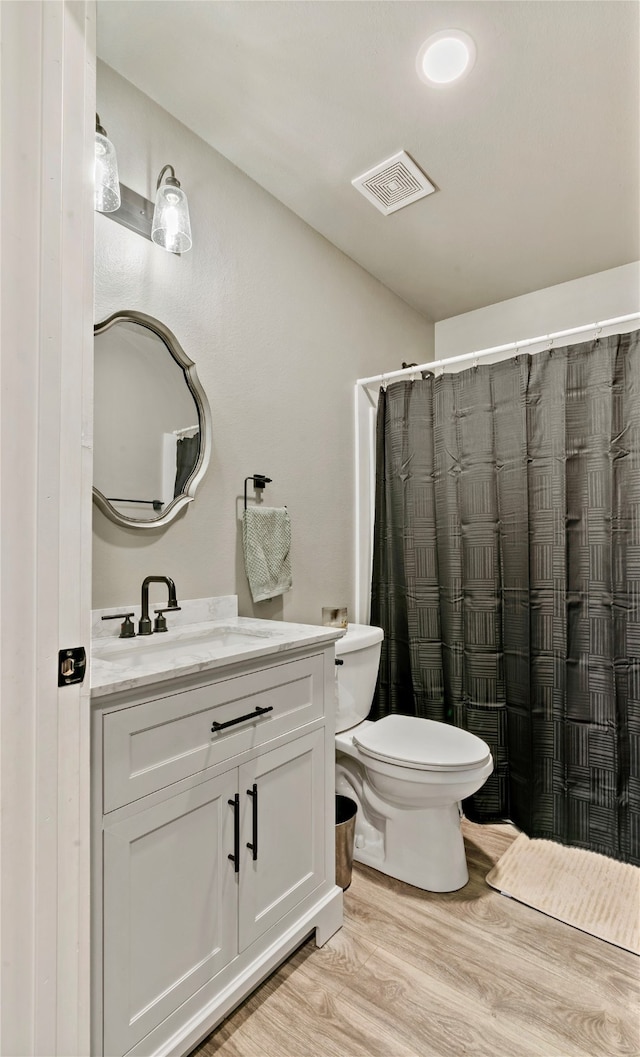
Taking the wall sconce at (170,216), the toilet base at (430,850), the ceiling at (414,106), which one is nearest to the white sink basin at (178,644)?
the toilet base at (430,850)

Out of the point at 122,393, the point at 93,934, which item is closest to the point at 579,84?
the point at 122,393

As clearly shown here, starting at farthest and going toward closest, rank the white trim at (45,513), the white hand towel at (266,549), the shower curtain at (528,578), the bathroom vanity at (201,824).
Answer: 1. the shower curtain at (528,578)
2. the white hand towel at (266,549)
3. the bathroom vanity at (201,824)
4. the white trim at (45,513)

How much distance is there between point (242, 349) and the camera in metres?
1.85

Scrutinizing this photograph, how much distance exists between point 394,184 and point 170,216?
2.96ft

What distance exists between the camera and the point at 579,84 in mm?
1539

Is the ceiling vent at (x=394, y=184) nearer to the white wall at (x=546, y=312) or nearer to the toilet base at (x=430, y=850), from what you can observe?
the white wall at (x=546, y=312)

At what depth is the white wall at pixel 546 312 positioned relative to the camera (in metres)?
2.47

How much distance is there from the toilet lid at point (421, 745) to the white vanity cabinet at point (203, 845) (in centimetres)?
30

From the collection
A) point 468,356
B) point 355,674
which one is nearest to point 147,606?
point 355,674

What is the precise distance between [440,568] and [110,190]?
178 cm

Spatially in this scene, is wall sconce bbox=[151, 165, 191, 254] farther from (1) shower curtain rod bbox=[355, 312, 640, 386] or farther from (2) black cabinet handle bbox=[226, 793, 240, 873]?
(2) black cabinet handle bbox=[226, 793, 240, 873]

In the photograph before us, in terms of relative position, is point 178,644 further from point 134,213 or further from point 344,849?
point 134,213

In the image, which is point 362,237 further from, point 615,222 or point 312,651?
point 312,651

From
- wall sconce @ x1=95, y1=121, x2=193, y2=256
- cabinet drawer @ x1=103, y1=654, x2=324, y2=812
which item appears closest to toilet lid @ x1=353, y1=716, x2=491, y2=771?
cabinet drawer @ x1=103, y1=654, x2=324, y2=812
